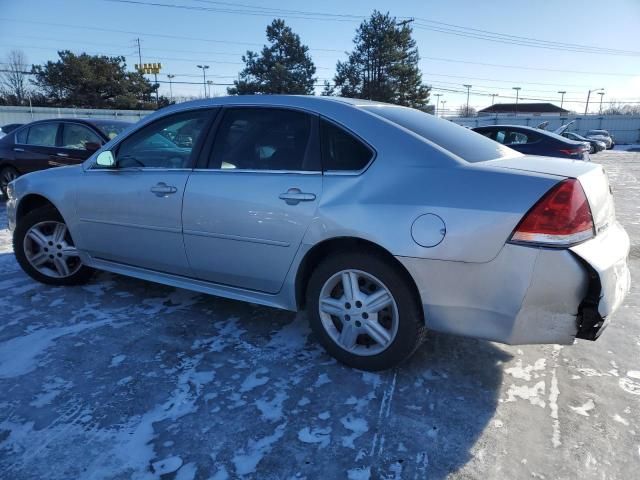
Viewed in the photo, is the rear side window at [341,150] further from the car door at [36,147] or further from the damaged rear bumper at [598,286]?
the car door at [36,147]

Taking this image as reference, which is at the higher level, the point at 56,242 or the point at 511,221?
the point at 511,221

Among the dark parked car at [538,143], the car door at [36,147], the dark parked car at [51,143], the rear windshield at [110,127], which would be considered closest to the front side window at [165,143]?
the dark parked car at [51,143]

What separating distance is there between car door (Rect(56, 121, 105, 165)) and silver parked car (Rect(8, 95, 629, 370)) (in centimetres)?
410

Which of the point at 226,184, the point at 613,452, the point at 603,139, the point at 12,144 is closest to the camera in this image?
the point at 613,452

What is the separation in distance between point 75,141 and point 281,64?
117 ft

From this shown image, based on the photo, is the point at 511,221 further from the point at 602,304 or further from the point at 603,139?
the point at 603,139

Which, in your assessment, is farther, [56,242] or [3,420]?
[56,242]

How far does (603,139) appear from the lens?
120 ft

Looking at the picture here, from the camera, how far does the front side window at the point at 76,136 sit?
7.37 m

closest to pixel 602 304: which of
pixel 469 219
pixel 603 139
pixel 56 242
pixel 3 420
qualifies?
pixel 469 219

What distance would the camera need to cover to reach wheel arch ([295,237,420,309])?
247 centimetres

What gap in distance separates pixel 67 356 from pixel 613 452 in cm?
301

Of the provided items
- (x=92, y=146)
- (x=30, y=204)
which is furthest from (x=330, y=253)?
(x=92, y=146)

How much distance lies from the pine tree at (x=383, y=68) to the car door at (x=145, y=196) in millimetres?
39568
